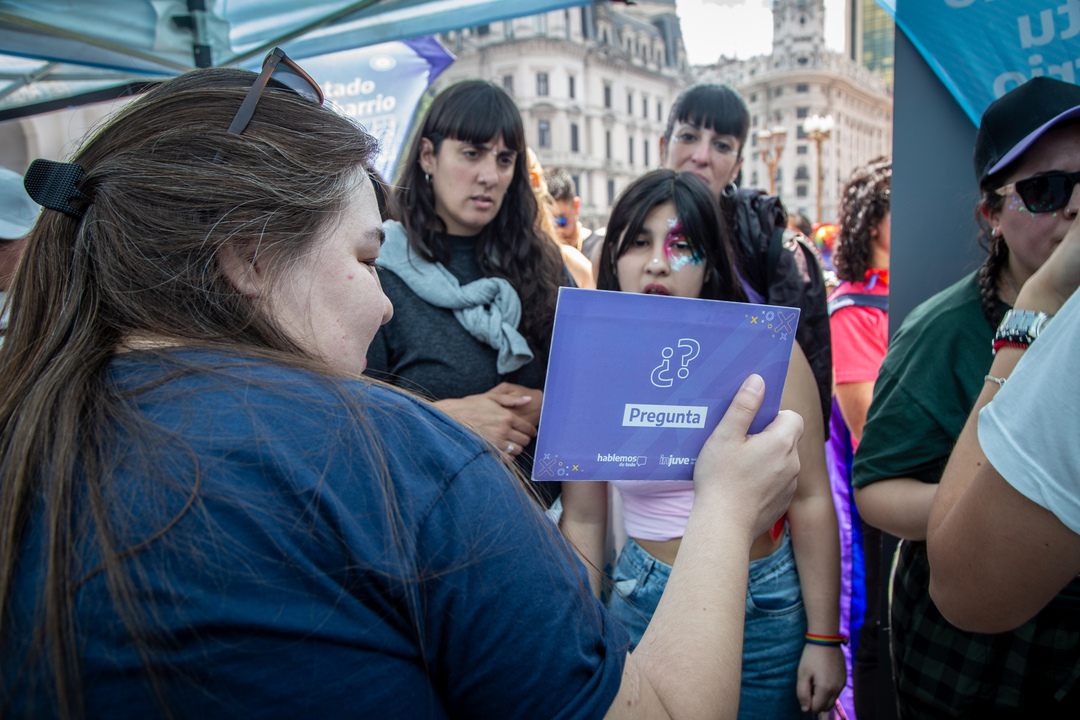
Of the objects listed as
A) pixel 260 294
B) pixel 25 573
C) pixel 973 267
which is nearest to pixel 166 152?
pixel 260 294

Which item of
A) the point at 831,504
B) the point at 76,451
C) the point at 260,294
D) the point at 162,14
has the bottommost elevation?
the point at 831,504

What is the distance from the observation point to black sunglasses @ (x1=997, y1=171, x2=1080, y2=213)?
150 cm

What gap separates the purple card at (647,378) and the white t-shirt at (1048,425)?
40 centimetres

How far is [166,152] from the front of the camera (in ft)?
2.69

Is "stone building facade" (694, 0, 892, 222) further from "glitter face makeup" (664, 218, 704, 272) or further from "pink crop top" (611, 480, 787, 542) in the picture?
"pink crop top" (611, 480, 787, 542)

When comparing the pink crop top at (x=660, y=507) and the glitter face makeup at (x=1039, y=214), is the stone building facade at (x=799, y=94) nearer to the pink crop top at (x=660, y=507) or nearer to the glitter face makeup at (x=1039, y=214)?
the glitter face makeup at (x=1039, y=214)

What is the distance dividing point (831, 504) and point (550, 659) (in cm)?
141

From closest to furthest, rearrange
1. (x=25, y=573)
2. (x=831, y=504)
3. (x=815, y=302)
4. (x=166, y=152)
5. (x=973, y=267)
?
1. (x=25, y=573)
2. (x=166, y=152)
3. (x=831, y=504)
4. (x=973, y=267)
5. (x=815, y=302)

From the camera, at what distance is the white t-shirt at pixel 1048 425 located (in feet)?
2.75

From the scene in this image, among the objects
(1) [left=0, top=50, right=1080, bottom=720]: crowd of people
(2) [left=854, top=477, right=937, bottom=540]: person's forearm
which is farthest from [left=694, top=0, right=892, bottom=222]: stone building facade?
(1) [left=0, top=50, right=1080, bottom=720]: crowd of people

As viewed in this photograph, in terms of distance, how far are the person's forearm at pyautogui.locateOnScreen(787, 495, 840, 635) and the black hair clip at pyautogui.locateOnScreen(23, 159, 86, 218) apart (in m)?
1.76

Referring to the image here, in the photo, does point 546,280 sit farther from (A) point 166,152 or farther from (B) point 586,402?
(A) point 166,152

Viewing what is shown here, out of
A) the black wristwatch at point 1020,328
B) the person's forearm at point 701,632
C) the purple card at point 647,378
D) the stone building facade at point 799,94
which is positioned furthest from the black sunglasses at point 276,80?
the stone building facade at point 799,94

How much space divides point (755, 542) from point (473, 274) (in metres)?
1.26
